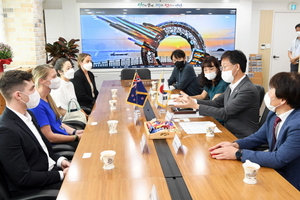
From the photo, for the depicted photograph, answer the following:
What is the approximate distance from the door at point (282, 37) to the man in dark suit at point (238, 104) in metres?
5.70

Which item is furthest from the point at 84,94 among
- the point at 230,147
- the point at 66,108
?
the point at 230,147

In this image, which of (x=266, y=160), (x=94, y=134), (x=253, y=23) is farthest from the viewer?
(x=253, y=23)

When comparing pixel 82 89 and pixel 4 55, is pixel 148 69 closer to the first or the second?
pixel 82 89

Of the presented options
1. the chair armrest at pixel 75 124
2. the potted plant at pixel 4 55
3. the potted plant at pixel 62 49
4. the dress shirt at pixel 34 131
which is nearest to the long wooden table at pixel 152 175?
the dress shirt at pixel 34 131

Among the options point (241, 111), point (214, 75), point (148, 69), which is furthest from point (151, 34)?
point (241, 111)

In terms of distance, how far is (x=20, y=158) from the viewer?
1688mm

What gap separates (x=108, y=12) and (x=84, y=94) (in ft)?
10.3

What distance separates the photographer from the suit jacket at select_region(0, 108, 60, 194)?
1.66 m

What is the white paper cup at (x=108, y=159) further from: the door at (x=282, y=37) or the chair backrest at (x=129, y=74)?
the door at (x=282, y=37)

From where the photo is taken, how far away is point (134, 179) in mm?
1593

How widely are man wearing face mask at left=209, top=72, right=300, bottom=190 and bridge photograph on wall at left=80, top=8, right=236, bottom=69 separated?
5287mm

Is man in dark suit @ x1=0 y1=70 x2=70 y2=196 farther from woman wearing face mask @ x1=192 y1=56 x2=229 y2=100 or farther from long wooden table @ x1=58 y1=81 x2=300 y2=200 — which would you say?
woman wearing face mask @ x1=192 y1=56 x2=229 y2=100

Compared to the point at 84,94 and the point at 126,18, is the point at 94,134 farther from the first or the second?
the point at 126,18

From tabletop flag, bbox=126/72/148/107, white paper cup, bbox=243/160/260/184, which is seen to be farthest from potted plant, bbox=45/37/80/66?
white paper cup, bbox=243/160/260/184
